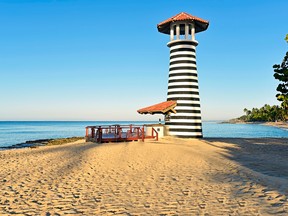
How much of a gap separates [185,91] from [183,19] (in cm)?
670

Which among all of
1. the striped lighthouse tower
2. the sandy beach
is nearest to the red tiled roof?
the striped lighthouse tower

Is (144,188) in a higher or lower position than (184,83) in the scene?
lower

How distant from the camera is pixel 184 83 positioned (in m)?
24.0

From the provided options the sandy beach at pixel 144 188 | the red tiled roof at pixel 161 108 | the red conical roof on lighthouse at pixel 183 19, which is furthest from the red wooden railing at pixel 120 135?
the red conical roof on lighthouse at pixel 183 19

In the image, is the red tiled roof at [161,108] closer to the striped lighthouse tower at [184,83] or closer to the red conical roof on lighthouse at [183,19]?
the striped lighthouse tower at [184,83]

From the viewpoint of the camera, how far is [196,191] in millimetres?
7664

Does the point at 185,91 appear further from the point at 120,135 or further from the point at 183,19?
the point at 120,135

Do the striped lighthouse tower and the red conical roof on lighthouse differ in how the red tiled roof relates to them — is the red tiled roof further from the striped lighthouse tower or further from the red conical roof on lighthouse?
the red conical roof on lighthouse

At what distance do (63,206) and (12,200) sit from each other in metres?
1.70

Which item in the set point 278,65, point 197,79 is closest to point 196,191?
point 278,65

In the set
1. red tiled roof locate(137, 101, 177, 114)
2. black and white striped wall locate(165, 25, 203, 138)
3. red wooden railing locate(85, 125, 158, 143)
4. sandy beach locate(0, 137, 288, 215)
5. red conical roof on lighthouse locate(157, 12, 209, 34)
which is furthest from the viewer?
red conical roof on lighthouse locate(157, 12, 209, 34)

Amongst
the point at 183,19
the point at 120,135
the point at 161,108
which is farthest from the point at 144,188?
the point at 183,19

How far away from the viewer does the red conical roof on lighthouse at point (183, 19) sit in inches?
965

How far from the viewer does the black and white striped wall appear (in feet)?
78.3
